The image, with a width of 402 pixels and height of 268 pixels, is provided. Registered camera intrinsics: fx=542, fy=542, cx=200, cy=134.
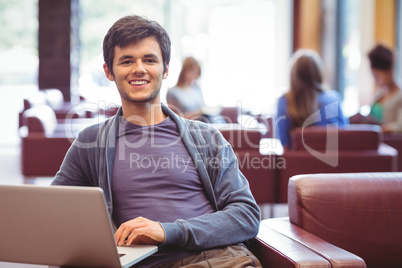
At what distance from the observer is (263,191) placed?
3.82m

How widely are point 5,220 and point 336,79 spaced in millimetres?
8245

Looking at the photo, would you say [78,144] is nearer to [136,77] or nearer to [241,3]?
[136,77]

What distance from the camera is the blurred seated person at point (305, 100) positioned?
424 cm

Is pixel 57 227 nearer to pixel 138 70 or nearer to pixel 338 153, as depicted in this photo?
pixel 138 70

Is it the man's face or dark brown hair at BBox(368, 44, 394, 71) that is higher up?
dark brown hair at BBox(368, 44, 394, 71)

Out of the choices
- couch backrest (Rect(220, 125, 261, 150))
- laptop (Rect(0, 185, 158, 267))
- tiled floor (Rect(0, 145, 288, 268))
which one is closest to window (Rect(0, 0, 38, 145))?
tiled floor (Rect(0, 145, 288, 268))

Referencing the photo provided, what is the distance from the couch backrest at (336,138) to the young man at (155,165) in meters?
1.96

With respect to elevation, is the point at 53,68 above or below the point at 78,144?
above

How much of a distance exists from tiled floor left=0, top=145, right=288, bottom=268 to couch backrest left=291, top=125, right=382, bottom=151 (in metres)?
0.62

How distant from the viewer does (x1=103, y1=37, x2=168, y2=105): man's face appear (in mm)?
1690

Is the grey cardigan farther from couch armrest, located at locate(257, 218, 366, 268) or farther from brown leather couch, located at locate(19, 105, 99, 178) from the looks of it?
brown leather couch, located at locate(19, 105, 99, 178)

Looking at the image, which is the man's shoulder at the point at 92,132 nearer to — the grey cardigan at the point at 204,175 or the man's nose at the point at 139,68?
the grey cardigan at the point at 204,175

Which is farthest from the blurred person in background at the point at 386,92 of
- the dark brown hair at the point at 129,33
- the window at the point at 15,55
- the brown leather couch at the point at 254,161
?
the window at the point at 15,55

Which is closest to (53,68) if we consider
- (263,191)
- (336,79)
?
(336,79)
